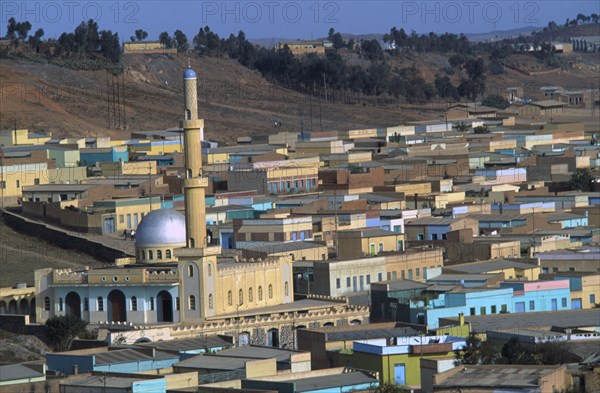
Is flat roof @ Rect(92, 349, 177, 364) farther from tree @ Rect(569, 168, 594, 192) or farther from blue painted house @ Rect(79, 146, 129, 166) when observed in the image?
blue painted house @ Rect(79, 146, 129, 166)

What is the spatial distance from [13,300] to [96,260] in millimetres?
7379

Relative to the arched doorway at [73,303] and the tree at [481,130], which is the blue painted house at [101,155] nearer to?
the tree at [481,130]

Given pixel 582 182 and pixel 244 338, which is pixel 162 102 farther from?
pixel 244 338

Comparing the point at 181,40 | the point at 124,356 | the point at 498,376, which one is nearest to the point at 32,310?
the point at 124,356

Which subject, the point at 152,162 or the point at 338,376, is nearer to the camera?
the point at 338,376

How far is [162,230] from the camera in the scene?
146 feet

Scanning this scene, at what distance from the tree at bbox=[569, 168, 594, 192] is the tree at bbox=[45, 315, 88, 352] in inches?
1123

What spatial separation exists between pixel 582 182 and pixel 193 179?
27.4m

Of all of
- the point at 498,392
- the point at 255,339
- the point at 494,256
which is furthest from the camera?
the point at 494,256

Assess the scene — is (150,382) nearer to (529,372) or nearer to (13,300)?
(529,372)

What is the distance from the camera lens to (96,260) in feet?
177

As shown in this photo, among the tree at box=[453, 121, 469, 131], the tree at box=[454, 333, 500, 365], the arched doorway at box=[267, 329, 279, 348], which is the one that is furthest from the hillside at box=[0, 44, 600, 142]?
the tree at box=[454, 333, 500, 365]

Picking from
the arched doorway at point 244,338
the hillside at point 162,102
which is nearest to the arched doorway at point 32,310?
the arched doorway at point 244,338

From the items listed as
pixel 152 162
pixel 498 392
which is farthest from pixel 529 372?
pixel 152 162
